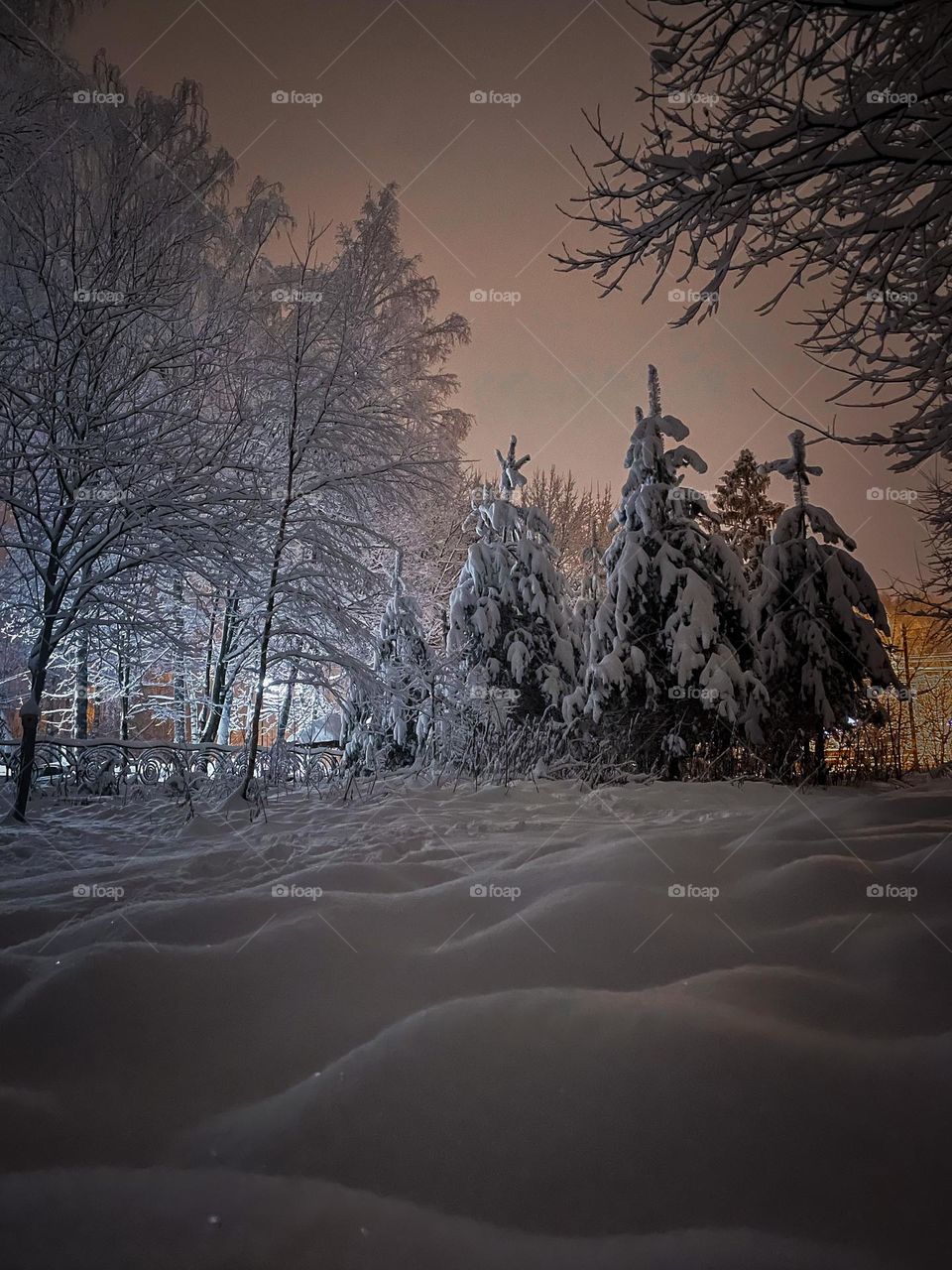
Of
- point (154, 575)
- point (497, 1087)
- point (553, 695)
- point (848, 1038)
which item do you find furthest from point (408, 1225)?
point (553, 695)

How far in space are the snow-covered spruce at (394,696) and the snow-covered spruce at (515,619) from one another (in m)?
1.03

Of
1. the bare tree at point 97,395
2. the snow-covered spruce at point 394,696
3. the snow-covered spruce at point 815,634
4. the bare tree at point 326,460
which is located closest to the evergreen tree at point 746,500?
the snow-covered spruce at point 815,634

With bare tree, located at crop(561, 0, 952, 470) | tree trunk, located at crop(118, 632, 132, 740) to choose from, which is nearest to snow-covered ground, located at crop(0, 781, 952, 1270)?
bare tree, located at crop(561, 0, 952, 470)

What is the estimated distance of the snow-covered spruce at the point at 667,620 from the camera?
1075 centimetres

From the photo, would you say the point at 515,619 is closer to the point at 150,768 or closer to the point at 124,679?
the point at 150,768

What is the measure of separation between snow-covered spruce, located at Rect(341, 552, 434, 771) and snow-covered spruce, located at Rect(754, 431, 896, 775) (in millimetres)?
5977

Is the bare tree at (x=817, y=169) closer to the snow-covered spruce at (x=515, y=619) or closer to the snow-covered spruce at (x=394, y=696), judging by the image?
the snow-covered spruce at (x=394, y=696)

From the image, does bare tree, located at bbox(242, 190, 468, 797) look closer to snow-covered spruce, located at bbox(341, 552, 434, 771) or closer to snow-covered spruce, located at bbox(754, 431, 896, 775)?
snow-covered spruce, located at bbox(341, 552, 434, 771)

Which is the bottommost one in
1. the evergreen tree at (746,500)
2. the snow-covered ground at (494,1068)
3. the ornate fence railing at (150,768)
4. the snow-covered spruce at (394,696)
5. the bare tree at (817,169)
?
the snow-covered ground at (494,1068)

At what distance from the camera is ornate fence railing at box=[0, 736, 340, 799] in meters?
8.20

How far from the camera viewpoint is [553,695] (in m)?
12.4

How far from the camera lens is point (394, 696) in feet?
27.3

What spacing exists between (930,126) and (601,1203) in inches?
170

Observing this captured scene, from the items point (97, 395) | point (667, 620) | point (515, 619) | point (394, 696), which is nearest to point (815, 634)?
point (667, 620)
